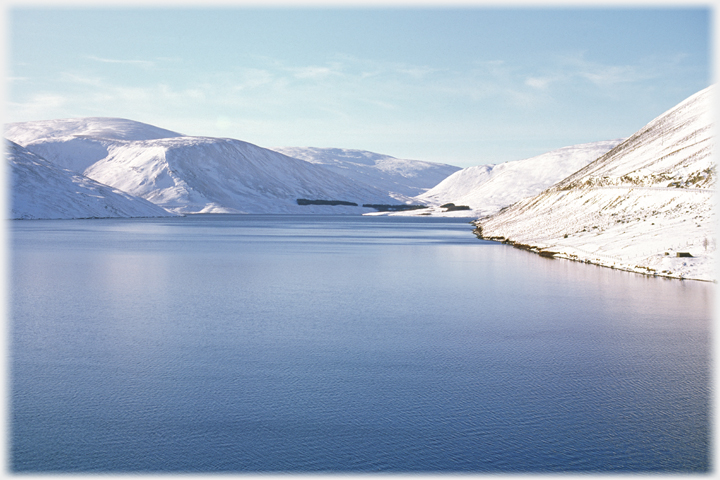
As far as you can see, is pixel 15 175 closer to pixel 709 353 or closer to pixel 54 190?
pixel 54 190

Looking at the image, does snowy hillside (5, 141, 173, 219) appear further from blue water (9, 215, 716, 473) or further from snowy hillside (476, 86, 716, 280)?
blue water (9, 215, 716, 473)

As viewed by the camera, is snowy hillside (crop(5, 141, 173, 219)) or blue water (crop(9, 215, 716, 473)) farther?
snowy hillside (crop(5, 141, 173, 219))

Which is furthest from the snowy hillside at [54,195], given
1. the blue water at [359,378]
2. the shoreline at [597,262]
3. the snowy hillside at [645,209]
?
the blue water at [359,378]

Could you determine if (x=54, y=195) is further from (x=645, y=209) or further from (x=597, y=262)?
(x=597, y=262)

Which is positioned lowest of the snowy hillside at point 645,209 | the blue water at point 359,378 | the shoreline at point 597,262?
the blue water at point 359,378

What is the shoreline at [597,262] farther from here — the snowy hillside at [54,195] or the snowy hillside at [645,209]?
the snowy hillside at [54,195]

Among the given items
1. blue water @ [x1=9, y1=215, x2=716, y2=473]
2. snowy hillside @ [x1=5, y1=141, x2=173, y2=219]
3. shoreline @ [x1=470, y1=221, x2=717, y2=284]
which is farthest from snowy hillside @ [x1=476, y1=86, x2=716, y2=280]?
snowy hillside @ [x1=5, y1=141, x2=173, y2=219]

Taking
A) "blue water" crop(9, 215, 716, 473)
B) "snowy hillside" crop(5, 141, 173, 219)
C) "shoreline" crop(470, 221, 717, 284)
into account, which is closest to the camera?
"blue water" crop(9, 215, 716, 473)
